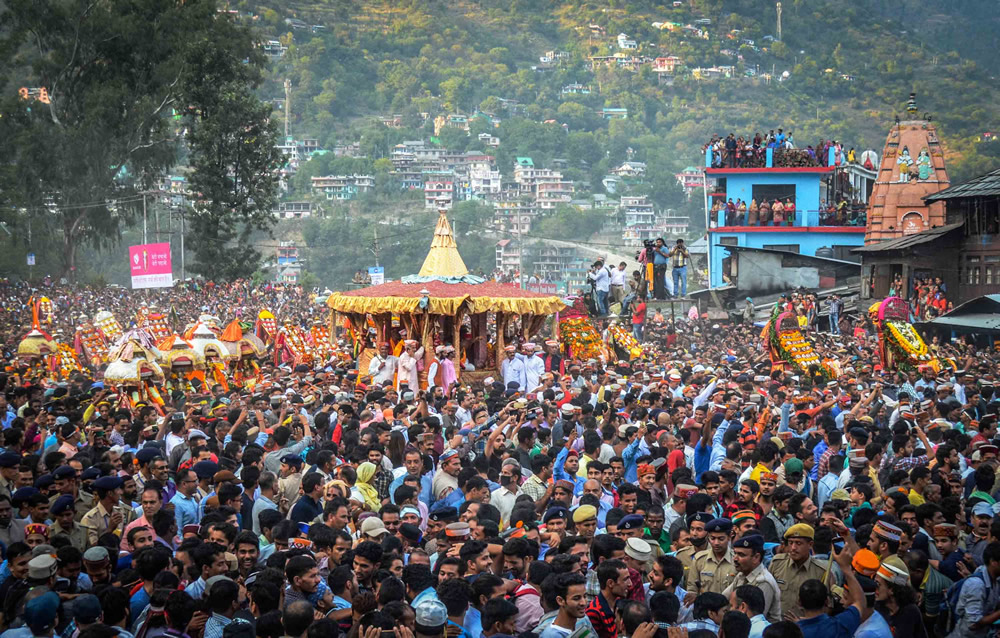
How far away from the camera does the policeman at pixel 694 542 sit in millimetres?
6352

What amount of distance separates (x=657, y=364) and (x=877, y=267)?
12.4m

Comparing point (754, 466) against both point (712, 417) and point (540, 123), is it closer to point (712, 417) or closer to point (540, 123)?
point (712, 417)

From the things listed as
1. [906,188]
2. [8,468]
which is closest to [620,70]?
[906,188]

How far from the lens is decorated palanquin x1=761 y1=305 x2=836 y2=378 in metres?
15.2

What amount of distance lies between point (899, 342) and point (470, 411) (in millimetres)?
6555

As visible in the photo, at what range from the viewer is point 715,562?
20.4 ft

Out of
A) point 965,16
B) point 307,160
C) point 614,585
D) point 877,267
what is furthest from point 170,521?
point 965,16

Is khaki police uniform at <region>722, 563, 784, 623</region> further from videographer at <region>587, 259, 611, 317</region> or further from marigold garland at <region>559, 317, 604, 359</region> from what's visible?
videographer at <region>587, 259, 611, 317</region>

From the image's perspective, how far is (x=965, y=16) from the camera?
519 feet

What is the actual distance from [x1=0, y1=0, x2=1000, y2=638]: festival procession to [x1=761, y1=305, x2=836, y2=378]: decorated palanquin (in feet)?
0.19

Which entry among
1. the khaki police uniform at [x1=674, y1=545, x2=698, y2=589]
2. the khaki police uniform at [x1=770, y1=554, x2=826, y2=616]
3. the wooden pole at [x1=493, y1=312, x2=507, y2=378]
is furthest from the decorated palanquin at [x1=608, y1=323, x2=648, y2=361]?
the khaki police uniform at [x1=770, y1=554, x2=826, y2=616]

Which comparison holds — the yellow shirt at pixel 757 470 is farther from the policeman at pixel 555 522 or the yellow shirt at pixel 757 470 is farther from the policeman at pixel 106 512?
the policeman at pixel 106 512

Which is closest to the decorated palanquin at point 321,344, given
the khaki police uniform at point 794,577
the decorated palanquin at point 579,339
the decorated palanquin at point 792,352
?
the decorated palanquin at point 579,339

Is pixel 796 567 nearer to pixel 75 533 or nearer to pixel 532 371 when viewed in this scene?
pixel 75 533
